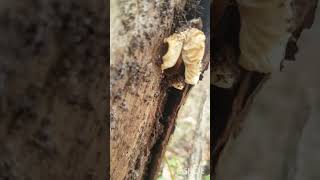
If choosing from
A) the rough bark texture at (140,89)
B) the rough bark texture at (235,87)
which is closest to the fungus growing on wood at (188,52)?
the rough bark texture at (140,89)

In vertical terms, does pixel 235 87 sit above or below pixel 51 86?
below

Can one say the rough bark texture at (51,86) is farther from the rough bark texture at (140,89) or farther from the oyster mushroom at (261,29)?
the oyster mushroom at (261,29)

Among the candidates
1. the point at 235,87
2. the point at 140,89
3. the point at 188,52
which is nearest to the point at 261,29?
the point at 235,87

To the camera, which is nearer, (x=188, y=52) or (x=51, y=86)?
(x=51, y=86)

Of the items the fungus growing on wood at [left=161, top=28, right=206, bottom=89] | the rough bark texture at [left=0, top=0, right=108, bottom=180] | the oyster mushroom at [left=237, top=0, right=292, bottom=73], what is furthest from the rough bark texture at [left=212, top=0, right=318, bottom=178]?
the rough bark texture at [left=0, top=0, right=108, bottom=180]

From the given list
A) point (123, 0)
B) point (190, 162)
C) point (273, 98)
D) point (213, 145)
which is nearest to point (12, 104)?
point (123, 0)

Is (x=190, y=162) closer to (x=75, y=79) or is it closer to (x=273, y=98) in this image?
(x=75, y=79)

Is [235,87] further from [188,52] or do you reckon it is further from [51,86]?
[51,86]
